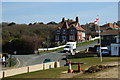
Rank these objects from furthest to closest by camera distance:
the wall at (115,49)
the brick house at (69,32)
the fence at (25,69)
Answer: the brick house at (69,32)
the wall at (115,49)
the fence at (25,69)

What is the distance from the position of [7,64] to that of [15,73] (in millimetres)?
13974

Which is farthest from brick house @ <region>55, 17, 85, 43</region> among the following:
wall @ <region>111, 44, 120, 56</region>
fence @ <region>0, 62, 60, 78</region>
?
fence @ <region>0, 62, 60, 78</region>

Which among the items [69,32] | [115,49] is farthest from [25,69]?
[69,32]

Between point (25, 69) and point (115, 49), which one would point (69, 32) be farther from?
point (25, 69)

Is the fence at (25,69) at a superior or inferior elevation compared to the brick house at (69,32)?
inferior

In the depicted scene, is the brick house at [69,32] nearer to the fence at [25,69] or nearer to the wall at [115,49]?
the wall at [115,49]

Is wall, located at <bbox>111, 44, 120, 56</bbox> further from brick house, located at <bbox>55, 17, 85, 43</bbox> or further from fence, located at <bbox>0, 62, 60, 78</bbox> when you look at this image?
brick house, located at <bbox>55, 17, 85, 43</bbox>

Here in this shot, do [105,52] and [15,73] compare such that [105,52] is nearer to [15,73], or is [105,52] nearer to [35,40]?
[35,40]

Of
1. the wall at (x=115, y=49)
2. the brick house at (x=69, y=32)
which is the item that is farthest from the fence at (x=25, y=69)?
the brick house at (x=69, y=32)

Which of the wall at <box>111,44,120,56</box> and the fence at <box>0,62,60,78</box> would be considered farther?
the wall at <box>111,44,120,56</box>

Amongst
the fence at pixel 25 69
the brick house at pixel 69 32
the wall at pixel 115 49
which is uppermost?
the brick house at pixel 69 32

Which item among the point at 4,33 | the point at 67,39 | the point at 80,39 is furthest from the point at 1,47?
the point at 80,39

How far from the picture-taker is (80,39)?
8438 centimetres

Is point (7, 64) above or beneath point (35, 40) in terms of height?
beneath
